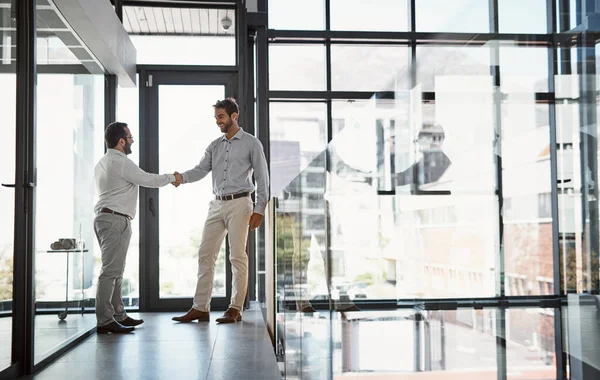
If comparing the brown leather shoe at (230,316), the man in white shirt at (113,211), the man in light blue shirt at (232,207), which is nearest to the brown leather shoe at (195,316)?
the man in light blue shirt at (232,207)

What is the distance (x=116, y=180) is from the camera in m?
4.55

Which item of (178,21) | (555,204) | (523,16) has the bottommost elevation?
(555,204)

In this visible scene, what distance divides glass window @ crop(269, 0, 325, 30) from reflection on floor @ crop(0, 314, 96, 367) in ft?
12.4

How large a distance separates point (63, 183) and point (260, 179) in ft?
5.03

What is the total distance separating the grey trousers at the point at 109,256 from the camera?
174 inches

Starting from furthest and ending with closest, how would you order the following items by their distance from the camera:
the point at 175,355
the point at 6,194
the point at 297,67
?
the point at 297,67, the point at 175,355, the point at 6,194

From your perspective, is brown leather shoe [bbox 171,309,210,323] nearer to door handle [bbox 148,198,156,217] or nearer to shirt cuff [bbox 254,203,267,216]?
shirt cuff [bbox 254,203,267,216]

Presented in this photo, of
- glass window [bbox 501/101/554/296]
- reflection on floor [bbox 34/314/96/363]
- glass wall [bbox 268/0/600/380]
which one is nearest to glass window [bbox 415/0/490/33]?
glass wall [bbox 268/0/600/380]

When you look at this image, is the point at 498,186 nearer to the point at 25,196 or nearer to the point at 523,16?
the point at 523,16

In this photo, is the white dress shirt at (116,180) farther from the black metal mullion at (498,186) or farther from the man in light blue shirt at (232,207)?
the black metal mullion at (498,186)

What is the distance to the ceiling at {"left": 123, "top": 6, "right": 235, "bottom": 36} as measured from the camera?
6.32 m

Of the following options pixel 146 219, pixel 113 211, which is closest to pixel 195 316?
pixel 113 211

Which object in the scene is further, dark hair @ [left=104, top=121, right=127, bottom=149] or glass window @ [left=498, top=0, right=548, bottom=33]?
dark hair @ [left=104, top=121, right=127, bottom=149]

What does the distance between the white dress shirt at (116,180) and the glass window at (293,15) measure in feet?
9.19
